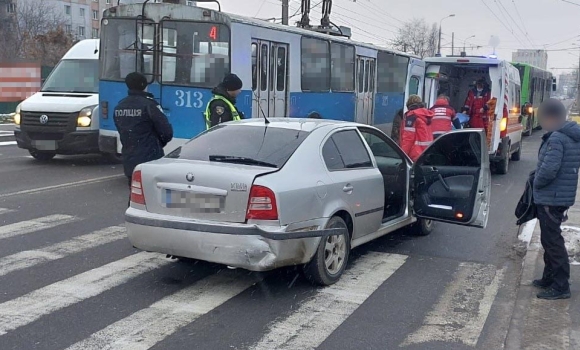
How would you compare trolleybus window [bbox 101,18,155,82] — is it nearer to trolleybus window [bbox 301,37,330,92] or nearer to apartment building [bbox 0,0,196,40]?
trolleybus window [bbox 301,37,330,92]

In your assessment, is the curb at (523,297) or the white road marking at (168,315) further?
the curb at (523,297)

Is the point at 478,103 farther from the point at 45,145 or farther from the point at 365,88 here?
the point at 45,145

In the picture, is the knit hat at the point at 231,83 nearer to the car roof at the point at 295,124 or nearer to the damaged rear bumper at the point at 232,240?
the car roof at the point at 295,124

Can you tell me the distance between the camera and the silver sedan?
5797 millimetres

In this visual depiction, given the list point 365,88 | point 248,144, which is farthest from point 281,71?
point 248,144

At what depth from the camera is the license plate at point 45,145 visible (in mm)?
13859

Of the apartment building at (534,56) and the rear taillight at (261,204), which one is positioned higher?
the apartment building at (534,56)

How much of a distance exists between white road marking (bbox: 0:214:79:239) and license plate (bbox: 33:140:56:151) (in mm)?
5056

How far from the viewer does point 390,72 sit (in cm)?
2156

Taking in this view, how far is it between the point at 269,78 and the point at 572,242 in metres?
7.13

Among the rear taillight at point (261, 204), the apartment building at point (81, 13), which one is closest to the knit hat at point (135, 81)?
the rear taillight at point (261, 204)

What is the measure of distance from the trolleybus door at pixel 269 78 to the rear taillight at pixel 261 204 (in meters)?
7.19

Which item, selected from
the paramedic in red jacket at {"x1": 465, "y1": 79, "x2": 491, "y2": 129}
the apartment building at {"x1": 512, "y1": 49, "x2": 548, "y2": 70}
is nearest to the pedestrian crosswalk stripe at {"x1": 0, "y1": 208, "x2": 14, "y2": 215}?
the paramedic in red jacket at {"x1": 465, "y1": 79, "x2": 491, "y2": 129}

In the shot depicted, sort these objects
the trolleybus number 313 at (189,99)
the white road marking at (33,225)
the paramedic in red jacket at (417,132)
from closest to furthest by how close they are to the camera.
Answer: the white road marking at (33,225)
the paramedic in red jacket at (417,132)
the trolleybus number 313 at (189,99)
